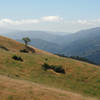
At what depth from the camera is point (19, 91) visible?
74.1 feet

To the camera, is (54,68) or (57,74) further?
(54,68)

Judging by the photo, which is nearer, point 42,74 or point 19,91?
point 19,91

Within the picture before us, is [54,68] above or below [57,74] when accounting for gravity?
above

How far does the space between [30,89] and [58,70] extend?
27030 millimetres

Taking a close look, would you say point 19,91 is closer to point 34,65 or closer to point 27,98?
point 27,98

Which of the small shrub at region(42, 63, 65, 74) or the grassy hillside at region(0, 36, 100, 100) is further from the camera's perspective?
the small shrub at region(42, 63, 65, 74)

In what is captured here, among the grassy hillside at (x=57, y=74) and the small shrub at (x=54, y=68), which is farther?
the small shrub at (x=54, y=68)

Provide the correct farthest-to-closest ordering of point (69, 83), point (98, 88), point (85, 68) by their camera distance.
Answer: point (85, 68) → point (69, 83) → point (98, 88)

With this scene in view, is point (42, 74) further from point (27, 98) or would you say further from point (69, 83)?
point (27, 98)

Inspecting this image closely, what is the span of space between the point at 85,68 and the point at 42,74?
15.9 metres

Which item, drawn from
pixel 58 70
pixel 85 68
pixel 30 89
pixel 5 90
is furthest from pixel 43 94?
pixel 85 68

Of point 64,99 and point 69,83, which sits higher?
point 64,99

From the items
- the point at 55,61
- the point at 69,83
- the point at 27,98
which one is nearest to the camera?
the point at 27,98

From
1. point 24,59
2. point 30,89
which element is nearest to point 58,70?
point 24,59
